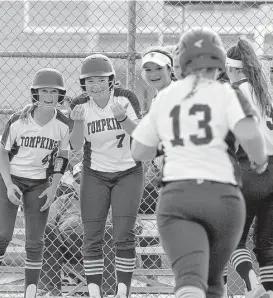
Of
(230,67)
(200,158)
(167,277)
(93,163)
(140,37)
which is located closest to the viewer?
(200,158)

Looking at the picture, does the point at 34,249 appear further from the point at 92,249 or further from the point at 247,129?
the point at 247,129

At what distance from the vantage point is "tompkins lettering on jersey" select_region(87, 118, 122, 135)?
5293 mm

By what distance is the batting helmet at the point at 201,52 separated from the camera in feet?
11.3

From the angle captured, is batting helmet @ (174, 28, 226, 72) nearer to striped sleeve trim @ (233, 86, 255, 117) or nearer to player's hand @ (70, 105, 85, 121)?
striped sleeve trim @ (233, 86, 255, 117)

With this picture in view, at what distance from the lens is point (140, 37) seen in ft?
25.8

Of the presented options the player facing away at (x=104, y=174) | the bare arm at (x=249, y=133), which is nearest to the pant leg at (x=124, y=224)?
the player facing away at (x=104, y=174)

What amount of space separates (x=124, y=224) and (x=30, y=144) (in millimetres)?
983

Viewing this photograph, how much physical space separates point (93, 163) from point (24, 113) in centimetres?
70

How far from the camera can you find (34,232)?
548 centimetres

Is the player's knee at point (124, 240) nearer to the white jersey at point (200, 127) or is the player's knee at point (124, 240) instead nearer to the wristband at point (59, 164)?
the wristband at point (59, 164)

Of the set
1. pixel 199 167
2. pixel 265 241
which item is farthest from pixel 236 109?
pixel 265 241

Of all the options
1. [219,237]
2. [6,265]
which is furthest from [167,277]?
[219,237]

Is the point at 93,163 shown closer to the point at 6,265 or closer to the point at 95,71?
the point at 95,71

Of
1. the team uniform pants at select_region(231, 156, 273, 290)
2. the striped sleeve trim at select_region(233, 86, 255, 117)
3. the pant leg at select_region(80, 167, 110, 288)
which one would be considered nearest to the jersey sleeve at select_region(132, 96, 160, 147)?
the striped sleeve trim at select_region(233, 86, 255, 117)
